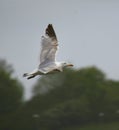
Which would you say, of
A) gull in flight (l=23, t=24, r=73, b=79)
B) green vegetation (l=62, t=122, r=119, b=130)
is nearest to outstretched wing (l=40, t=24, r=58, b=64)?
gull in flight (l=23, t=24, r=73, b=79)

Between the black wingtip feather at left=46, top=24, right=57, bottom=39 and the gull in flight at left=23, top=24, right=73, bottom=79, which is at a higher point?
the black wingtip feather at left=46, top=24, right=57, bottom=39

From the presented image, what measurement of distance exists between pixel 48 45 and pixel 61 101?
2360 centimetres

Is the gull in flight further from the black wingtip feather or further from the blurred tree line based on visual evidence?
the blurred tree line

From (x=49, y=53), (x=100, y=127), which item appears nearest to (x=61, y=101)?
(x=100, y=127)

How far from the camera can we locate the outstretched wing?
20172mm

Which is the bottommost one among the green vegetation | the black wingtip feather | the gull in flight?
the gull in flight

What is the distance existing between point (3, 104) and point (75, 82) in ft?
18.5

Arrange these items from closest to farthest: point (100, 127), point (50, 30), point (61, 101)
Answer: point (50, 30) < point (100, 127) < point (61, 101)

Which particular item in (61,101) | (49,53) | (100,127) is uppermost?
(61,101)

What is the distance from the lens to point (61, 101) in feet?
144

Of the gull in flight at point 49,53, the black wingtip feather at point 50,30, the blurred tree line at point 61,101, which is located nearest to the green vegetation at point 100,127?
the blurred tree line at point 61,101

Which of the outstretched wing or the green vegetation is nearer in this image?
the outstretched wing

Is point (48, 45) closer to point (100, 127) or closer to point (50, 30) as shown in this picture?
point (50, 30)

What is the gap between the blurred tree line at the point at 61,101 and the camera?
137 feet
